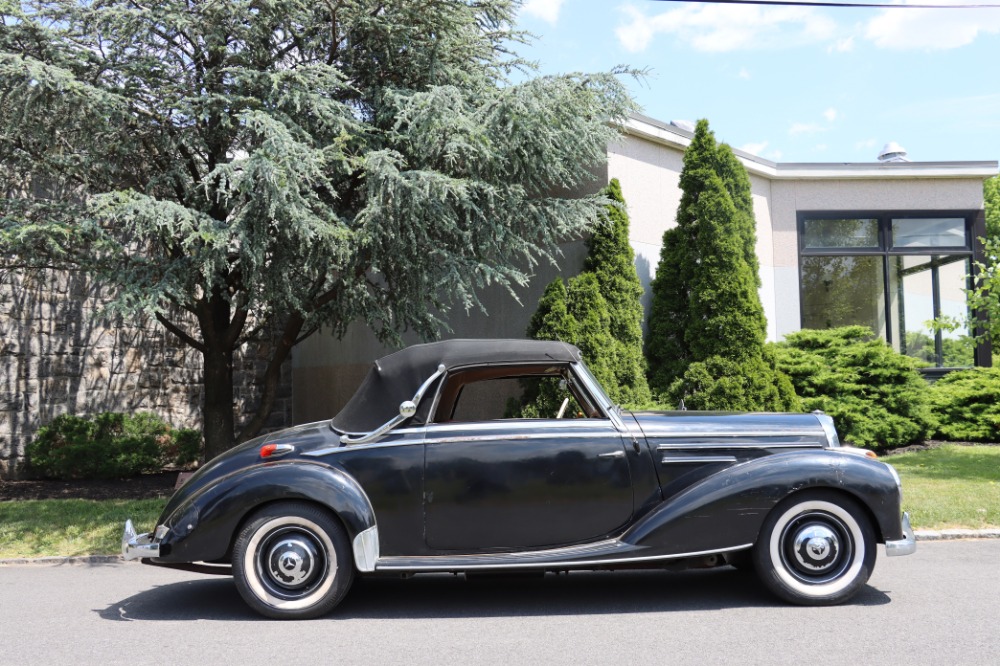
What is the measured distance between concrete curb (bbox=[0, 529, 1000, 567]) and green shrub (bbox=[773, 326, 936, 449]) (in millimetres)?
3988

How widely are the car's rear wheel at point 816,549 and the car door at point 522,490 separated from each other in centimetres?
90

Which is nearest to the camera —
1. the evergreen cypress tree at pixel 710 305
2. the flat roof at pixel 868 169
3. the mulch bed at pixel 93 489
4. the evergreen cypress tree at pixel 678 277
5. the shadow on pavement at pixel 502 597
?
the shadow on pavement at pixel 502 597

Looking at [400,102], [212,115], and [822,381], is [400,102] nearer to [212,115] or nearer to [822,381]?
[212,115]

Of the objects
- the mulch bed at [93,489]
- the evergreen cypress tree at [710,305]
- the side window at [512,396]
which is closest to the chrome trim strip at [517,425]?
the side window at [512,396]

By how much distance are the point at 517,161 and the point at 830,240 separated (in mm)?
8013

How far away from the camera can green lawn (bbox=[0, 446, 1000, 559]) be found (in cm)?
803

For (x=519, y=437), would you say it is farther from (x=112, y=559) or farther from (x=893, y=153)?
(x=893, y=153)

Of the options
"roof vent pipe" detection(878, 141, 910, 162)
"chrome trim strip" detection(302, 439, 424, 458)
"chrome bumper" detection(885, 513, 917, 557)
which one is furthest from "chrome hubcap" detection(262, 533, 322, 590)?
"roof vent pipe" detection(878, 141, 910, 162)

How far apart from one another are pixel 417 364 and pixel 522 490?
108 cm

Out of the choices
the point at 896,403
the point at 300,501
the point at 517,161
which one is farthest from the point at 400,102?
the point at 896,403

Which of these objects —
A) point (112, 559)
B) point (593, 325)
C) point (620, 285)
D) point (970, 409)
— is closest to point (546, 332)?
point (593, 325)

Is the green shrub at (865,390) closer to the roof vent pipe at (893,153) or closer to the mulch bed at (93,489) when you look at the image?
the roof vent pipe at (893,153)

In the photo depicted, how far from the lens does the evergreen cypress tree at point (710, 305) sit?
1072 centimetres

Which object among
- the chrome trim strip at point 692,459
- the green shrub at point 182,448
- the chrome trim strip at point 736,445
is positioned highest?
the chrome trim strip at point 736,445
